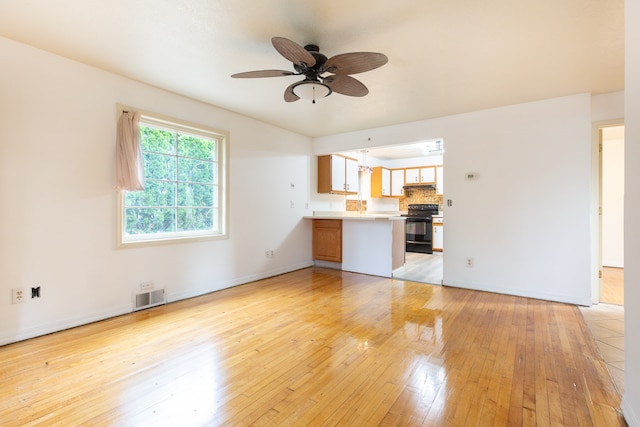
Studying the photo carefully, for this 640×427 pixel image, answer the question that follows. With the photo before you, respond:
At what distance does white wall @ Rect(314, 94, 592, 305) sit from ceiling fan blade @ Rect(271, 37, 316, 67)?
2838mm

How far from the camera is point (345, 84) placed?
240cm

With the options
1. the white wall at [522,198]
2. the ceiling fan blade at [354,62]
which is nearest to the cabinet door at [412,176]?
the white wall at [522,198]

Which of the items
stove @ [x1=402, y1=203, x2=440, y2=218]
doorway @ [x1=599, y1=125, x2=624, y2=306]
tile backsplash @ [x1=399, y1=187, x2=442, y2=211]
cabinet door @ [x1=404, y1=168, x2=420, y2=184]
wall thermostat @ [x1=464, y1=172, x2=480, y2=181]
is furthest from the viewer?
tile backsplash @ [x1=399, y1=187, x2=442, y2=211]

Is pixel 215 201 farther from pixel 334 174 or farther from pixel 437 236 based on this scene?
pixel 437 236

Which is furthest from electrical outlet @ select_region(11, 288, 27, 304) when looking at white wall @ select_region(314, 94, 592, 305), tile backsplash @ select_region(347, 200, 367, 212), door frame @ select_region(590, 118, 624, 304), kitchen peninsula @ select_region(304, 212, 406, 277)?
door frame @ select_region(590, 118, 624, 304)

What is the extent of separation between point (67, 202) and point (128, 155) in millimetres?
673

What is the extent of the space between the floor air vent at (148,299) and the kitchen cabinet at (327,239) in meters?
2.80

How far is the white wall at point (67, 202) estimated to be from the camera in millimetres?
2379

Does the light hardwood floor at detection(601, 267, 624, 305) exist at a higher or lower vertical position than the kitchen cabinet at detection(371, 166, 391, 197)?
lower

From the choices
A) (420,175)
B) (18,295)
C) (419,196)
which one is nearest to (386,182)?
(420,175)

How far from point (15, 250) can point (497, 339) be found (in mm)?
4102

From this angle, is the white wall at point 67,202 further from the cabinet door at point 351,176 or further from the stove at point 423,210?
the stove at point 423,210

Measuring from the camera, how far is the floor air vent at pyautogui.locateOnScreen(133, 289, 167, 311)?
3119mm

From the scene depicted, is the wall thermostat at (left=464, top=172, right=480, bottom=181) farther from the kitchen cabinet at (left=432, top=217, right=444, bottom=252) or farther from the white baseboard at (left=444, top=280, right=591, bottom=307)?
the kitchen cabinet at (left=432, top=217, right=444, bottom=252)
